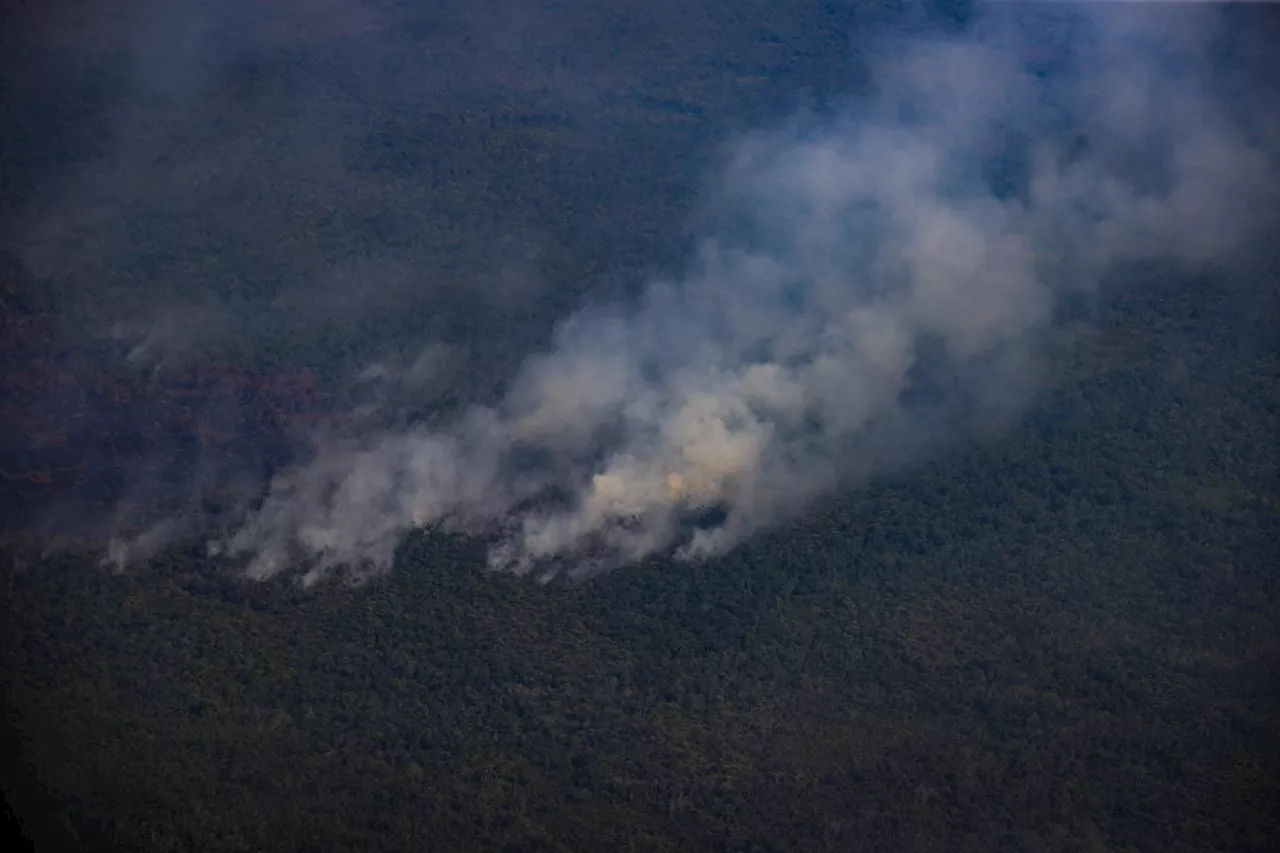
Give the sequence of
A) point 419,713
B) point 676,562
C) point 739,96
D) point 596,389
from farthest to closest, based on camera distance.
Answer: point 739,96, point 596,389, point 676,562, point 419,713

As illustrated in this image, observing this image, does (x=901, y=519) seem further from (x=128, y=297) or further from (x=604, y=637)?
(x=128, y=297)

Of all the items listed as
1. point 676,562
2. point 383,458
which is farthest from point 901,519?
point 383,458

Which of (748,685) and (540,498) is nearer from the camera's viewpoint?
(748,685)

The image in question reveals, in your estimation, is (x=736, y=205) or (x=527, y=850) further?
(x=736, y=205)

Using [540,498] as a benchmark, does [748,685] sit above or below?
below
